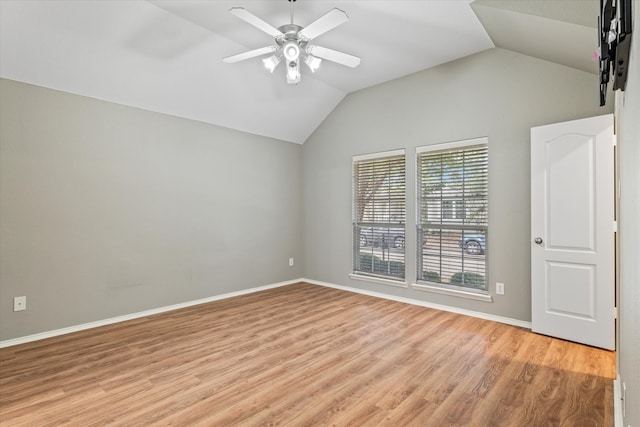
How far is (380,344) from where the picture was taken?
307 centimetres

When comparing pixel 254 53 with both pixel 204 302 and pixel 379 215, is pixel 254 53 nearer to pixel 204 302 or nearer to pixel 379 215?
pixel 379 215

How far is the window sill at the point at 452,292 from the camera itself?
3.80 m

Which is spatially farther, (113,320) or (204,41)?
(113,320)

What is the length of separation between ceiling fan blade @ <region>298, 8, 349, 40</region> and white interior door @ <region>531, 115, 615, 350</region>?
229cm

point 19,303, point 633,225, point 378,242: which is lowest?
point 19,303

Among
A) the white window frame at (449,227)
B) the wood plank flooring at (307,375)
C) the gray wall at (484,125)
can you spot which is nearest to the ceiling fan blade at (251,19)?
the gray wall at (484,125)

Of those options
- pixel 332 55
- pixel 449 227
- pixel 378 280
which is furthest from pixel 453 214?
pixel 332 55

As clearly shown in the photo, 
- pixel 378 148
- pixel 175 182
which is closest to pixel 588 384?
pixel 378 148

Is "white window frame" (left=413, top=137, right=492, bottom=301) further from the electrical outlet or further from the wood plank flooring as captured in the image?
the electrical outlet

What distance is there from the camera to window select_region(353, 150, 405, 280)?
4.64m

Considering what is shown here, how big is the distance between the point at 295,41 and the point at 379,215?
2830 millimetres

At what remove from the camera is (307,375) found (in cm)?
251

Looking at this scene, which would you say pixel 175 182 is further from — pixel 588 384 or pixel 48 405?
pixel 588 384

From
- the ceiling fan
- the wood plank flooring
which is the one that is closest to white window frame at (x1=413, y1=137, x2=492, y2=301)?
the wood plank flooring
